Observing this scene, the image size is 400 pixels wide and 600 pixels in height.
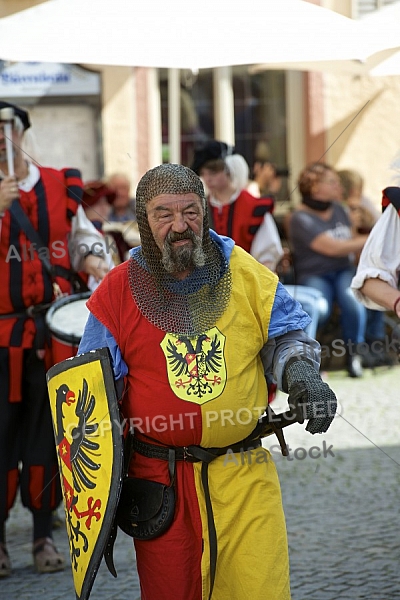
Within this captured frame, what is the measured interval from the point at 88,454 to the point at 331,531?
2.58m

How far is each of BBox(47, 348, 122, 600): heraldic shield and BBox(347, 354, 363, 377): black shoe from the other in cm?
720

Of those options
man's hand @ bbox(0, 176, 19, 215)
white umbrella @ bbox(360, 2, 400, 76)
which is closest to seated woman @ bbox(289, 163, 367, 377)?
white umbrella @ bbox(360, 2, 400, 76)

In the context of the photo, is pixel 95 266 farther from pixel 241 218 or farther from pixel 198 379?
pixel 198 379

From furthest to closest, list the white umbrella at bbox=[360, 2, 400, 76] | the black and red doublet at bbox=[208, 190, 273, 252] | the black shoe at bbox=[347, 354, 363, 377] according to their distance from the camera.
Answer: the black shoe at bbox=[347, 354, 363, 377]
the black and red doublet at bbox=[208, 190, 273, 252]
the white umbrella at bbox=[360, 2, 400, 76]

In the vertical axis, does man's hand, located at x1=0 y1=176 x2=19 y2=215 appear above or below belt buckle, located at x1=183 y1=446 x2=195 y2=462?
above

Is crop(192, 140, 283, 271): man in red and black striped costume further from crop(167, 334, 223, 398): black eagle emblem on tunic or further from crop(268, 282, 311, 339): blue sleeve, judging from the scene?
crop(167, 334, 223, 398): black eagle emblem on tunic

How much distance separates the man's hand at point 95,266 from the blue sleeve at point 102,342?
1795mm

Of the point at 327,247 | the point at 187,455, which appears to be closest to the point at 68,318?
the point at 187,455

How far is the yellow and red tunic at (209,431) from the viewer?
3.54m

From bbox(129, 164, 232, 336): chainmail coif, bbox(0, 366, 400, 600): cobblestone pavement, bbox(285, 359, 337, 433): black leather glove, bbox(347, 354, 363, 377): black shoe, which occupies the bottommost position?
bbox(347, 354, 363, 377): black shoe

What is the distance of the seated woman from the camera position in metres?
10.3

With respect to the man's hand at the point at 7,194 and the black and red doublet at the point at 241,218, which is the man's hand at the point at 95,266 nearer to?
the man's hand at the point at 7,194

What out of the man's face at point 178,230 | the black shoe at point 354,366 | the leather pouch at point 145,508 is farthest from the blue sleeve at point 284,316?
the black shoe at point 354,366

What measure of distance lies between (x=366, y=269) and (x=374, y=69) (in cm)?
203
